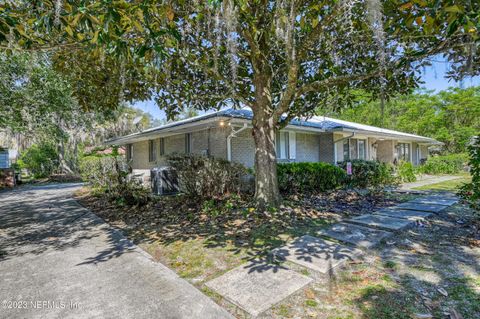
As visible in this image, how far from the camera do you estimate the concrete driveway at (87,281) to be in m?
2.65

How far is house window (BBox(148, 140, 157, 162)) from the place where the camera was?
15.5m

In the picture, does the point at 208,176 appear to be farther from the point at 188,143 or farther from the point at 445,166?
the point at 445,166

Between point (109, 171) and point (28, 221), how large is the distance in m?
2.63

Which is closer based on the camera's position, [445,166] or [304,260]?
[304,260]

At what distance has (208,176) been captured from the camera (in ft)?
25.5

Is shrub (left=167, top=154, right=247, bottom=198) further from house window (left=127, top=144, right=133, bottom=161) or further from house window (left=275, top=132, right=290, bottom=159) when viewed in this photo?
house window (left=127, top=144, right=133, bottom=161)

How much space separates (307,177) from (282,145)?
361 cm

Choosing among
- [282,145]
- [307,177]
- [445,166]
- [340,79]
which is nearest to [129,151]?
[282,145]

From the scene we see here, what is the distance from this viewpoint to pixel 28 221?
6938 mm

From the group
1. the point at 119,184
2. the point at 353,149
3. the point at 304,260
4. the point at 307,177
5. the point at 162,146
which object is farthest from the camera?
the point at 353,149

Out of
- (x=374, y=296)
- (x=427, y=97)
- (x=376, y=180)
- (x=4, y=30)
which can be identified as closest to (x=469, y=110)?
(x=427, y=97)

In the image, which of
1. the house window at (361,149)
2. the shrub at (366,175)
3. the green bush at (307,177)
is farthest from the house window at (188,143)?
the house window at (361,149)

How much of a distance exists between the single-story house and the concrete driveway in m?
5.66

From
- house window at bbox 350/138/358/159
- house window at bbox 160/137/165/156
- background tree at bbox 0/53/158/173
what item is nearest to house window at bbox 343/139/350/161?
house window at bbox 350/138/358/159
